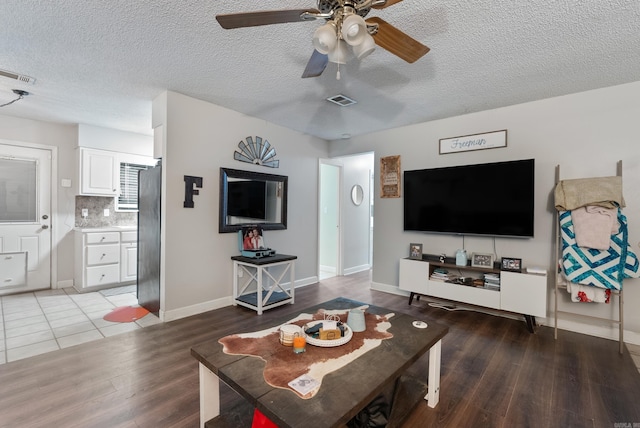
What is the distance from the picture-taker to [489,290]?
10.5 ft

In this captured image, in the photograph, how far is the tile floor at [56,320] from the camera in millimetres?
2578

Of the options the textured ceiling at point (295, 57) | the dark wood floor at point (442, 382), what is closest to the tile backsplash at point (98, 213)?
the textured ceiling at point (295, 57)

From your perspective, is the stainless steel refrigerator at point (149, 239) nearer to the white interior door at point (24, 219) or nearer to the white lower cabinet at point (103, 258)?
the white lower cabinet at point (103, 258)

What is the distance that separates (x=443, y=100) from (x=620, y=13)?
1497mm

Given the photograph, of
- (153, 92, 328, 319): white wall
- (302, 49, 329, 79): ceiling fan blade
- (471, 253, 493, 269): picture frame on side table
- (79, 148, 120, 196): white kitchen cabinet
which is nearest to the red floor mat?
(153, 92, 328, 319): white wall

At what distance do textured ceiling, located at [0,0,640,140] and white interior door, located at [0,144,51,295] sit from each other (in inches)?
30.8

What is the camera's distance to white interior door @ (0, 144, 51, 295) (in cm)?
402

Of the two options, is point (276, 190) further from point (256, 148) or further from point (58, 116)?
point (58, 116)

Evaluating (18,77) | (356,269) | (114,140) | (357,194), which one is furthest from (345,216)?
(18,77)

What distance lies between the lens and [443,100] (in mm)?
3230

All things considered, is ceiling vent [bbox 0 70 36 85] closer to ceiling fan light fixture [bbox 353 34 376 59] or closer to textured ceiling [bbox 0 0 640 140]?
textured ceiling [bbox 0 0 640 140]

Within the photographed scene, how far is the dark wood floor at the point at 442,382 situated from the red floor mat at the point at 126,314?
17.4 inches

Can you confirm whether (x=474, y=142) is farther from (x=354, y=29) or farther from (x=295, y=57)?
(x=354, y=29)

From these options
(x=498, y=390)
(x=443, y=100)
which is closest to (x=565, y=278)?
(x=498, y=390)
